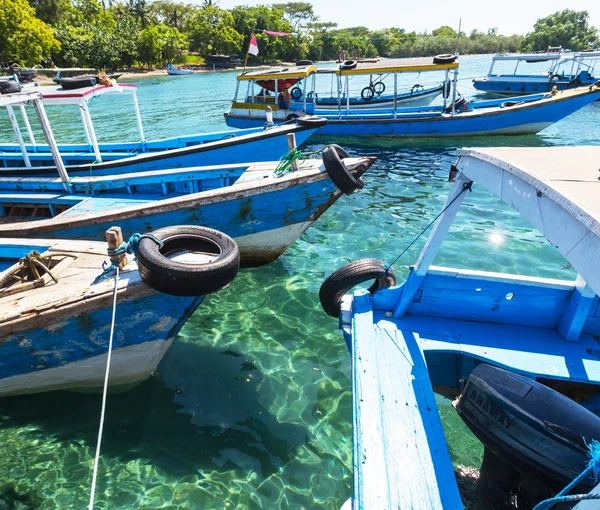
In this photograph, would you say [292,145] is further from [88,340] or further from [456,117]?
[456,117]

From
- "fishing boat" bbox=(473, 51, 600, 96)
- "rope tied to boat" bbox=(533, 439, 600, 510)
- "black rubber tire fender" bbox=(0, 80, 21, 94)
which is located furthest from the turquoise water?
"fishing boat" bbox=(473, 51, 600, 96)

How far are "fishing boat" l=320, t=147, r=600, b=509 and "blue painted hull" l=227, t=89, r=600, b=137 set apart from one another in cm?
1274

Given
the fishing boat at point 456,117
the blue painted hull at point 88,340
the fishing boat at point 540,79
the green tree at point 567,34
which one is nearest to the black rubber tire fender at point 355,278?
A: the blue painted hull at point 88,340

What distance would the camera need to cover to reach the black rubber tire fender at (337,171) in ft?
19.8

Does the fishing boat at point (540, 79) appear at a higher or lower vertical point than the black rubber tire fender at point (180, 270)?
higher

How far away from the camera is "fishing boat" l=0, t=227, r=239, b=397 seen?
3660 mm

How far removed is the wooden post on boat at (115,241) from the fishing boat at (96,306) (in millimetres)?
11

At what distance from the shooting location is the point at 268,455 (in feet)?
12.5

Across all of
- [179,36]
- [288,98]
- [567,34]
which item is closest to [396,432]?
[288,98]

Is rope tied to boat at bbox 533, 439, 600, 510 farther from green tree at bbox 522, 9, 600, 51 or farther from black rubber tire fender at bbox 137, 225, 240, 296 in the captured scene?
green tree at bbox 522, 9, 600, 51

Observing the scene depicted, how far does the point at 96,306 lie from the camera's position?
3.76 metres

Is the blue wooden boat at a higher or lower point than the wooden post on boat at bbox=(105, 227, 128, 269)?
lower

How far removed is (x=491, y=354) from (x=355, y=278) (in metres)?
1.43

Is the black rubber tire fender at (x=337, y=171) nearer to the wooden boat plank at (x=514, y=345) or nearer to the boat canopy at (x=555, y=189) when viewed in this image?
the wooden boat plank at (x=514, y=345)
